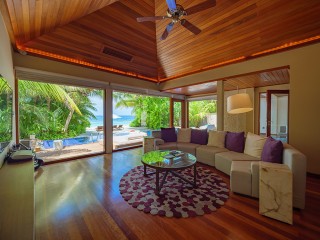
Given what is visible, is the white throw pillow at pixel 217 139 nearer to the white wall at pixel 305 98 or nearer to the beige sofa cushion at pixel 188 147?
the beige sofa cushion at pixel 188 147

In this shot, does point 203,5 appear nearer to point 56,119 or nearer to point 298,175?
point 298,175

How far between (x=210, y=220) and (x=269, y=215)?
74 cm

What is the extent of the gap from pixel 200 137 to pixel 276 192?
Result: 2.59 metres

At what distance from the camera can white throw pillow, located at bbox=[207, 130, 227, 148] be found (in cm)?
393

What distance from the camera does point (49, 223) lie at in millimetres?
1815

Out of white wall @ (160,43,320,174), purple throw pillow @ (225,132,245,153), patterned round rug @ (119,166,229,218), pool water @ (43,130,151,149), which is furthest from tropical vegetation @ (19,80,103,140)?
white wall @ (160,43,320,174)

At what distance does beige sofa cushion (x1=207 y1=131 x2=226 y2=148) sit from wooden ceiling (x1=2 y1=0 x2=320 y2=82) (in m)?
2.05

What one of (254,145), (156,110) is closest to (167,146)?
(254,145)

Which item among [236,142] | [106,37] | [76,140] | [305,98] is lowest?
[76,140]

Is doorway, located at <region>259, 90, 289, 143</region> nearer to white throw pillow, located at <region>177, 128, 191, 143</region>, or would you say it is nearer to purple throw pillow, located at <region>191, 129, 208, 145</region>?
purple throw pillow, located at <region>191, 129, 208, 145</region>

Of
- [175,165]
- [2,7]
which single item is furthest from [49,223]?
[2,7]

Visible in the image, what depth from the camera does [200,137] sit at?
14.5 feet

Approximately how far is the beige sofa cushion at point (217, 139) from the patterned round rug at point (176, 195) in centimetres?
96

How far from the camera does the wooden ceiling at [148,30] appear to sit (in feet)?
8.62
